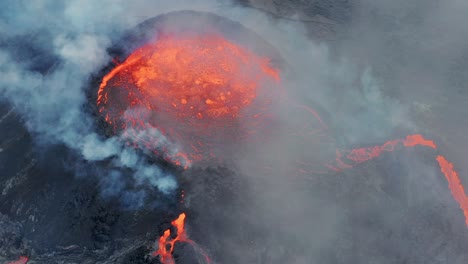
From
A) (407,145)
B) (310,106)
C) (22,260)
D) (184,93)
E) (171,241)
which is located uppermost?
(310,106)

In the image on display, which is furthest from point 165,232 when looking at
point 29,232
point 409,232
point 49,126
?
point 409,232

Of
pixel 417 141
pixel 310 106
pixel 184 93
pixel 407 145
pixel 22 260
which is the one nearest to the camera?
pixel 22 260

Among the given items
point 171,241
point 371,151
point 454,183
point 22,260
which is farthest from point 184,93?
point 454,183

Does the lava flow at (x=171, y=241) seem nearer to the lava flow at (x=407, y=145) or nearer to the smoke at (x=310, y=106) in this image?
the smoke at (x=310, y=106)

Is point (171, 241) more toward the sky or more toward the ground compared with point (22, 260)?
more toward the sky

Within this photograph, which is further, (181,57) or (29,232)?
(181,57)

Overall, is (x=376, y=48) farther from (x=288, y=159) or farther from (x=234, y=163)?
(x=234, y=163)

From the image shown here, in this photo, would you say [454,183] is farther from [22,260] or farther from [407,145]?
[22,260]

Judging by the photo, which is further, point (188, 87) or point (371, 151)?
point (188, 87)
